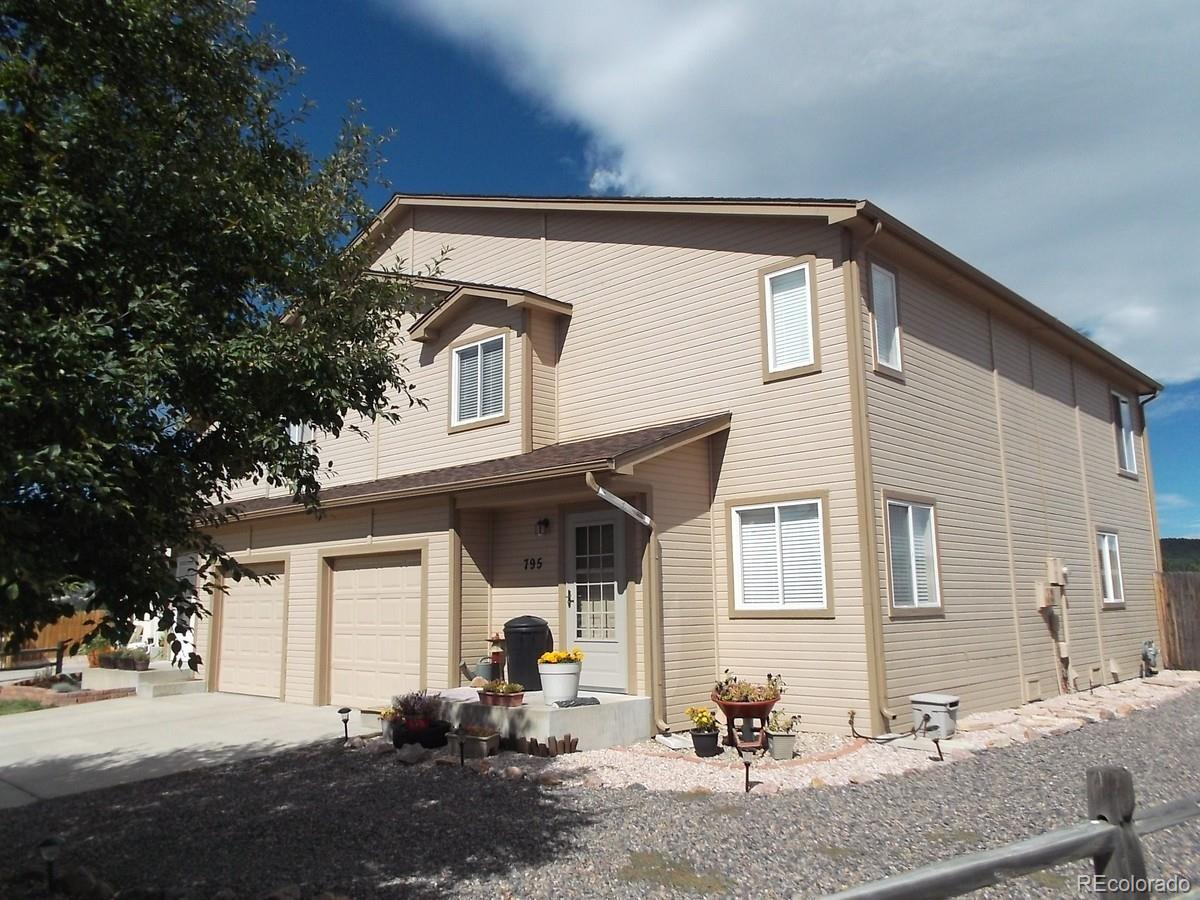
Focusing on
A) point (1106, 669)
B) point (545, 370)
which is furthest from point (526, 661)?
point (1106, 669)

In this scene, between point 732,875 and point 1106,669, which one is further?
point 1106,669

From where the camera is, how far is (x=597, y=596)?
467 inches

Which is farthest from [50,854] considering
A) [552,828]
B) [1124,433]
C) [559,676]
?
[1124,433]

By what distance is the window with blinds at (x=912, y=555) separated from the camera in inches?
436

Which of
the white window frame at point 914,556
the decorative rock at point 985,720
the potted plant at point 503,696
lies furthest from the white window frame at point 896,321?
the potted plant at point 503,696

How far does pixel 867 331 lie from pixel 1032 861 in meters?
8.43

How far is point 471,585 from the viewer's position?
506 inches

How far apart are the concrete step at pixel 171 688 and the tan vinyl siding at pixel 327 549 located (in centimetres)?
260

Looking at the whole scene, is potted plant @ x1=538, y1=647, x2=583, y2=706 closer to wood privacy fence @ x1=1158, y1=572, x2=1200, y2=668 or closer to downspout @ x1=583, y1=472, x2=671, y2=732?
downspout @ x1=583, y1=472, x2=671, y2=732

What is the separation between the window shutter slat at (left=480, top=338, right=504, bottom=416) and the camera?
14203 mm

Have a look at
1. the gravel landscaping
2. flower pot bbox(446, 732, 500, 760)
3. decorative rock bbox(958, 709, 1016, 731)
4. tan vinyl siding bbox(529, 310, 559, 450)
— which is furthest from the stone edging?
decorative rock bbox(958, 709, 1016, 731)

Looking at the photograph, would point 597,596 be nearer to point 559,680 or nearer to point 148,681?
point 559,680

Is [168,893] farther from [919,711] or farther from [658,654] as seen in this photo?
[919,711]

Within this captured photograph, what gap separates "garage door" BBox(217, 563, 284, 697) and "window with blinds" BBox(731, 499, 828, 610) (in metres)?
8.39
